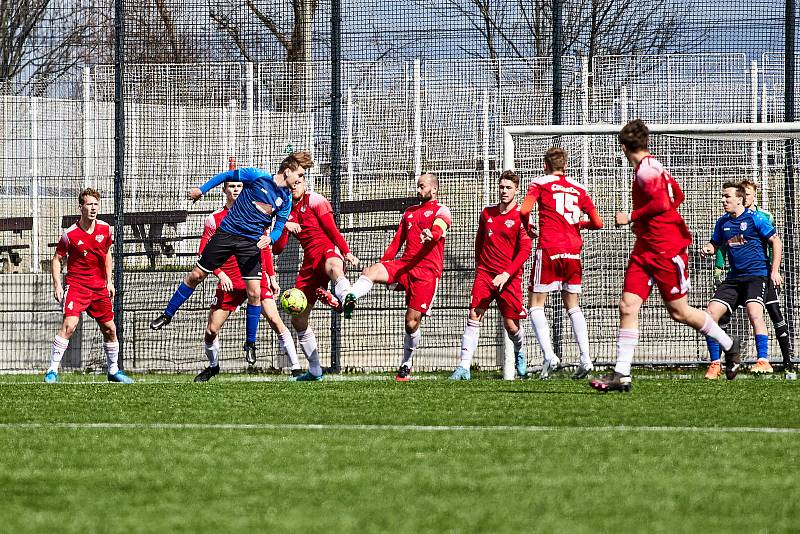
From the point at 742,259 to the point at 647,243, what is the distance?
2.84m

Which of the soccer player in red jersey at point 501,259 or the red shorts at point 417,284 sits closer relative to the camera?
the soccer player in red jersey at point 501,259

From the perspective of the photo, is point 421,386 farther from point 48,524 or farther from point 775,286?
point 48,524

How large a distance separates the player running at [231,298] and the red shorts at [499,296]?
174cm

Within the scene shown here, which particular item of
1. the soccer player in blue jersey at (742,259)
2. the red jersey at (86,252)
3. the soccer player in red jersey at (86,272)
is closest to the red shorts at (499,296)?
the soccer player in blue jersey at (742,259)

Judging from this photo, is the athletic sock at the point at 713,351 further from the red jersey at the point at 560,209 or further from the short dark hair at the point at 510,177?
the short dark hair at the point at 510,177

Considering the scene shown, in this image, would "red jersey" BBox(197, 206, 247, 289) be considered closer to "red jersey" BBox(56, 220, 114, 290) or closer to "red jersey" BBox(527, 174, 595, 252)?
"red jersey" BBox(56, 220, 114, 290)

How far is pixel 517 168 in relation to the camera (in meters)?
13.6

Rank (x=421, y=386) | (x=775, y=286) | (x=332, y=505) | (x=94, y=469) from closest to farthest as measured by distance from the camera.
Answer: (x=332, y=505)
(x=94, y=469)
(x=421, y=386)
(x=775, y=286)

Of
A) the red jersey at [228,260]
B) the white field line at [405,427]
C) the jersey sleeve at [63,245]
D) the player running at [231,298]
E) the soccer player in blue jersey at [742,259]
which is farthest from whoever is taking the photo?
the red jersey at [228,260]

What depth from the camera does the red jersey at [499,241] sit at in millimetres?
12016

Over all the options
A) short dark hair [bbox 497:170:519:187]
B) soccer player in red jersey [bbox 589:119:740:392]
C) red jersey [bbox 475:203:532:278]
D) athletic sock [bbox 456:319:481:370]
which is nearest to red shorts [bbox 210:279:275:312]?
athletic sock [bbox 456:319:481:370]

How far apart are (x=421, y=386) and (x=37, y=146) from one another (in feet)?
18.3

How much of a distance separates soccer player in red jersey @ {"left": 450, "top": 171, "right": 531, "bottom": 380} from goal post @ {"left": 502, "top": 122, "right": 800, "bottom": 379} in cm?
116

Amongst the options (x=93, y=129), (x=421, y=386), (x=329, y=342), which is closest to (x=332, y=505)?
(x=421, y=386)
